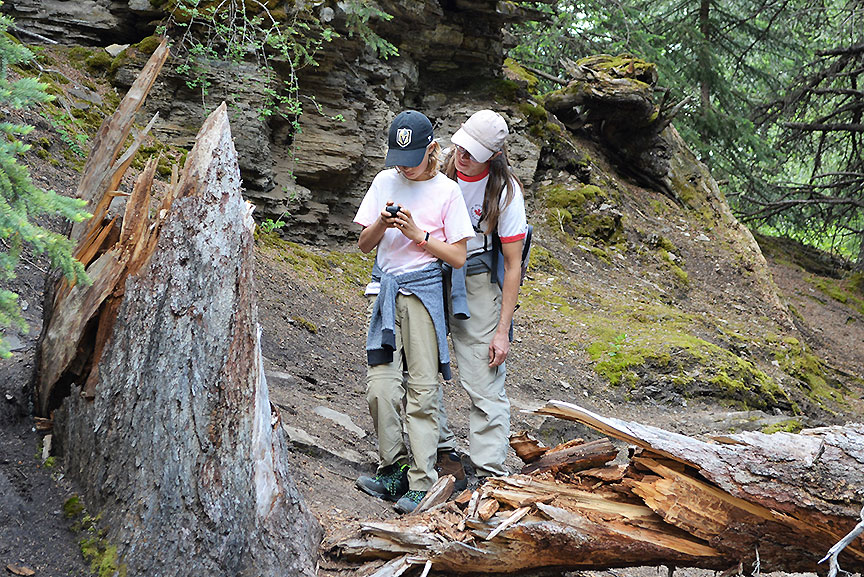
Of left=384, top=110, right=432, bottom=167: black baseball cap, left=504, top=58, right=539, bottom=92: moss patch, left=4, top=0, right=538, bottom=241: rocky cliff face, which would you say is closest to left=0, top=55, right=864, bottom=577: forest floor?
left=4, top=0, right=538, bottom=241: rocky cliff face

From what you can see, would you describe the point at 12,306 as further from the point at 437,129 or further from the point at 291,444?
the point at 437,129

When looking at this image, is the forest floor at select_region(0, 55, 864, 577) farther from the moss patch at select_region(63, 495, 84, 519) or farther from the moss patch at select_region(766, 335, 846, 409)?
the moss patch at select_region(766, 335, 846, 409)

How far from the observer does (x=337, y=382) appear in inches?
263

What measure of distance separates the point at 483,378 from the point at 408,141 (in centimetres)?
153

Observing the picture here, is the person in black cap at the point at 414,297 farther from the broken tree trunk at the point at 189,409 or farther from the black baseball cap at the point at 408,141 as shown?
the broken tree trunk at the point at 189,409

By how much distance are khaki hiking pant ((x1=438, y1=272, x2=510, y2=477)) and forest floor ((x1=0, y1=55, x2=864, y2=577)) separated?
0.69 m

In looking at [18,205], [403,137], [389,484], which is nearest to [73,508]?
[18,205]

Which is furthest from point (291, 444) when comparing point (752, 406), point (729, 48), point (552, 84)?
point (729, 48)

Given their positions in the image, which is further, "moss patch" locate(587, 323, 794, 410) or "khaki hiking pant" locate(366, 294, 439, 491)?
"moss patch" locate(587, 323, 794, 410)

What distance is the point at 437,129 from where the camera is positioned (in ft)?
43.4

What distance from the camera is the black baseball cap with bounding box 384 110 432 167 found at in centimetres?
383

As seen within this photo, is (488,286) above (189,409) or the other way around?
above

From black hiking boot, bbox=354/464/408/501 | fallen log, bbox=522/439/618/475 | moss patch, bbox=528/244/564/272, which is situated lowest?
black hiking boot, bbox=354/464/408/501

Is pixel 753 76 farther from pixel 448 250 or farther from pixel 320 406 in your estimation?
pixel 448 250
